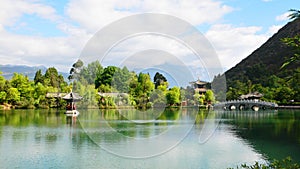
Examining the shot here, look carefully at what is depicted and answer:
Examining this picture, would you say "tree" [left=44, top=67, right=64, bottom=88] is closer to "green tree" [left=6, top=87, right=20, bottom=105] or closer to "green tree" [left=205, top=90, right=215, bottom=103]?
"green tree" [left=6, top=87, right=20, bottom=105]

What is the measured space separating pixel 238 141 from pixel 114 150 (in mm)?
5536

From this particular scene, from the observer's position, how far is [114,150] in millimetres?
12688

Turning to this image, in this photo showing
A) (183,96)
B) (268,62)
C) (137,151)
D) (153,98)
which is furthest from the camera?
(268,62)

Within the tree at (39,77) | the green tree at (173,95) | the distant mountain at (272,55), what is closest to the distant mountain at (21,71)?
the tree at (39,77)

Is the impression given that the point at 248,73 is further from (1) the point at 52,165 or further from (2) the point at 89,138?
(1) the point at 52,165

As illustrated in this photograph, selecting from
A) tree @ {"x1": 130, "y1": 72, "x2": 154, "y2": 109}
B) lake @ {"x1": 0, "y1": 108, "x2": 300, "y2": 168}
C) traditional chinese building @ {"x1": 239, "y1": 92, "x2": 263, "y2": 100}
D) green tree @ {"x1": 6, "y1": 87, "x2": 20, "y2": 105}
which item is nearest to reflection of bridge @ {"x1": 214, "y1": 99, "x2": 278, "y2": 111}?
traditional chinese building @ {"x1": 239, "y1": 92, "x2": 263, "y2": 100}

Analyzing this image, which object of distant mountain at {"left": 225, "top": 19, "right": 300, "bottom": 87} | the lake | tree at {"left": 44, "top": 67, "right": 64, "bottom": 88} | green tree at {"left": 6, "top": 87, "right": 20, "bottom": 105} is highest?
distant mountain at {"left": 225, "top": 19, "right": 300, "bottom": 87}

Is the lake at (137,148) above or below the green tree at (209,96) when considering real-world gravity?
below

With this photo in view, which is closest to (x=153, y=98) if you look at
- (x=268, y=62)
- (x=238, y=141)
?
(x=238, y=141)

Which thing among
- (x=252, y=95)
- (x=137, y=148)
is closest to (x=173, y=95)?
(x=252, y=95)

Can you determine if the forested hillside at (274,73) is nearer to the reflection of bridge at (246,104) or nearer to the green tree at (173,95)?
the reflection of bridge at (246,104)

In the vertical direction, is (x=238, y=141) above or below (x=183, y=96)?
below

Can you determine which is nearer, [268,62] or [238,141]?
[238,141]

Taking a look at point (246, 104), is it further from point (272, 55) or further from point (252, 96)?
point (272, 55)
